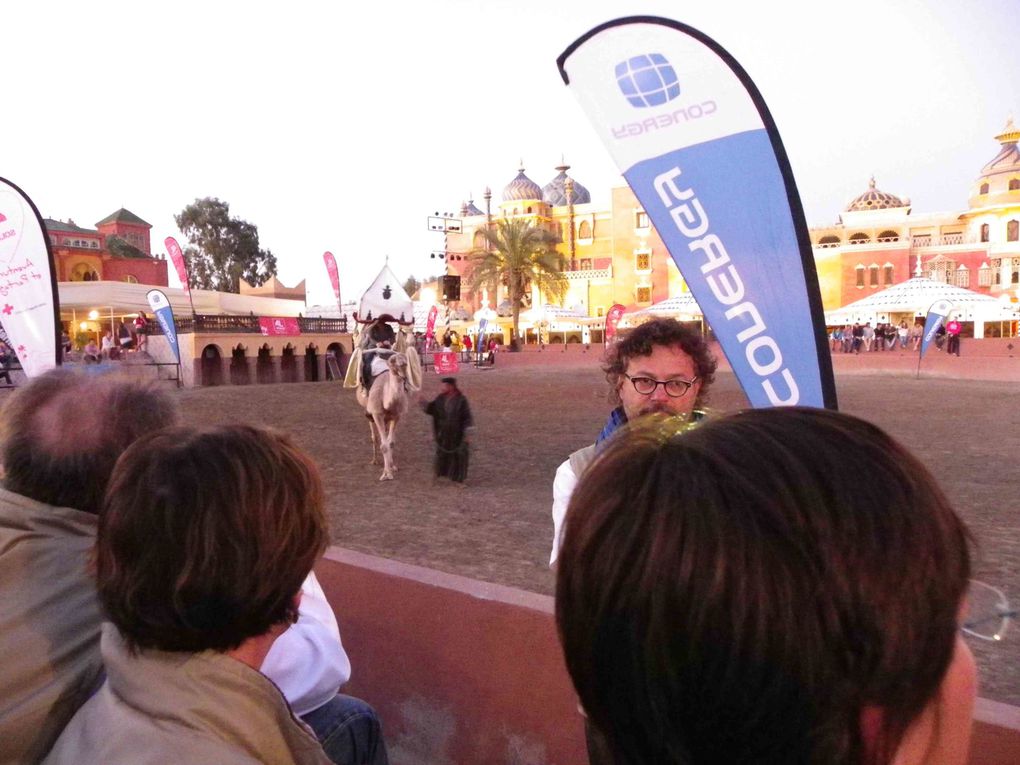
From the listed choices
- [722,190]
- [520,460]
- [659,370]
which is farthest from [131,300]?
[722,190]

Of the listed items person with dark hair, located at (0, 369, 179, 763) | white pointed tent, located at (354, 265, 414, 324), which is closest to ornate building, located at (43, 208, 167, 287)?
white pointed tent, located at (354, 265, 414, 324)

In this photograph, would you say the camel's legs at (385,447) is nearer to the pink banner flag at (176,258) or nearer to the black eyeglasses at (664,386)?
the black eyeglasses at (664,386)

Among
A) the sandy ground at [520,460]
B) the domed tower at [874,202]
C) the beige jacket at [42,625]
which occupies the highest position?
the domed tower at [874,202]

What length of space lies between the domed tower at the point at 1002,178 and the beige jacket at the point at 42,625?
56652mm

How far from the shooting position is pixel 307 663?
71.4 inches

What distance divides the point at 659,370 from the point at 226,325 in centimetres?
2406

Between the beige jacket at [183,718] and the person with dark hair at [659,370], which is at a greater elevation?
the person with dark hair at [659,370]

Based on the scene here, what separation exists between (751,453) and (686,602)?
6.3 inches

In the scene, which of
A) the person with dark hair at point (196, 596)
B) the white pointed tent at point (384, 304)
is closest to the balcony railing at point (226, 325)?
the white pointed tent at point (384, 304)

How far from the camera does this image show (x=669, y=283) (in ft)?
166

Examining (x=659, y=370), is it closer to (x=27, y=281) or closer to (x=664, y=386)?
(x=664, y=386)

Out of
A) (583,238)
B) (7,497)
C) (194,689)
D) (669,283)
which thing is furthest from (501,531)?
(583,238)

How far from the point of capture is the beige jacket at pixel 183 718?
3.54 ft

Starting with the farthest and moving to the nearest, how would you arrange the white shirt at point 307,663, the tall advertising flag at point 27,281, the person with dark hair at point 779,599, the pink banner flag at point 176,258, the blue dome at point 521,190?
the blue dome at point 521,190
the pink banner flag at point 176,258
the tall advertising flag at point 27,281
the white shirt at point 307,663
the person with dark hair at point 779,599
